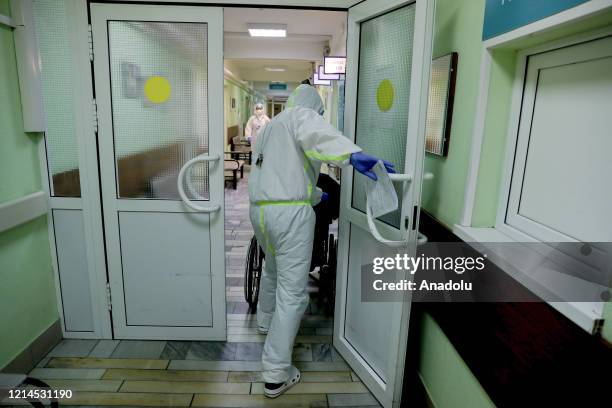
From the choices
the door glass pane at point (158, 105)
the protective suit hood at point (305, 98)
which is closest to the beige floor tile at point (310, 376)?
the door glass pane at point (158, 105)

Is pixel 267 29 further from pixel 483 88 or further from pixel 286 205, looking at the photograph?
pixel 483 88

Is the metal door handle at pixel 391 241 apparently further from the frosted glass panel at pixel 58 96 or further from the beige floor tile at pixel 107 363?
the frosted glass panel at pixel 58 96

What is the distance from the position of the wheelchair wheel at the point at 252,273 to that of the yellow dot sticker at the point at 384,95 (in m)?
1.32

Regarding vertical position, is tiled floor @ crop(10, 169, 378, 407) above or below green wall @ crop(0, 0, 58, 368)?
below

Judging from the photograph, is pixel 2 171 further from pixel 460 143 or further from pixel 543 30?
pixel 543 30

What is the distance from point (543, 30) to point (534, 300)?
33.7 inches

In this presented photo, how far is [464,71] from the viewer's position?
1.80 meters

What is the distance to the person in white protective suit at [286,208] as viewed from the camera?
77.5 inches

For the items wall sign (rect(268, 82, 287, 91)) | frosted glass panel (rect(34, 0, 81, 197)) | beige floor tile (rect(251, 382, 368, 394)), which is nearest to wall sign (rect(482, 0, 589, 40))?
beige floor tile (rect(251, 382, 368, 394))

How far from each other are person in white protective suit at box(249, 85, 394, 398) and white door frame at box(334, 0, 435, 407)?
9.5 inches

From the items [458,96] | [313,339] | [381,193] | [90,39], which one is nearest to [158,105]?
[90,39]

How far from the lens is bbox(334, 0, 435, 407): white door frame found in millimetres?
1604

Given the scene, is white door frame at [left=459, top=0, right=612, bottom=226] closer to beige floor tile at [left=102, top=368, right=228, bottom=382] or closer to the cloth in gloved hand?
the cloth in gloved hand

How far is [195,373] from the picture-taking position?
7.22 feet
